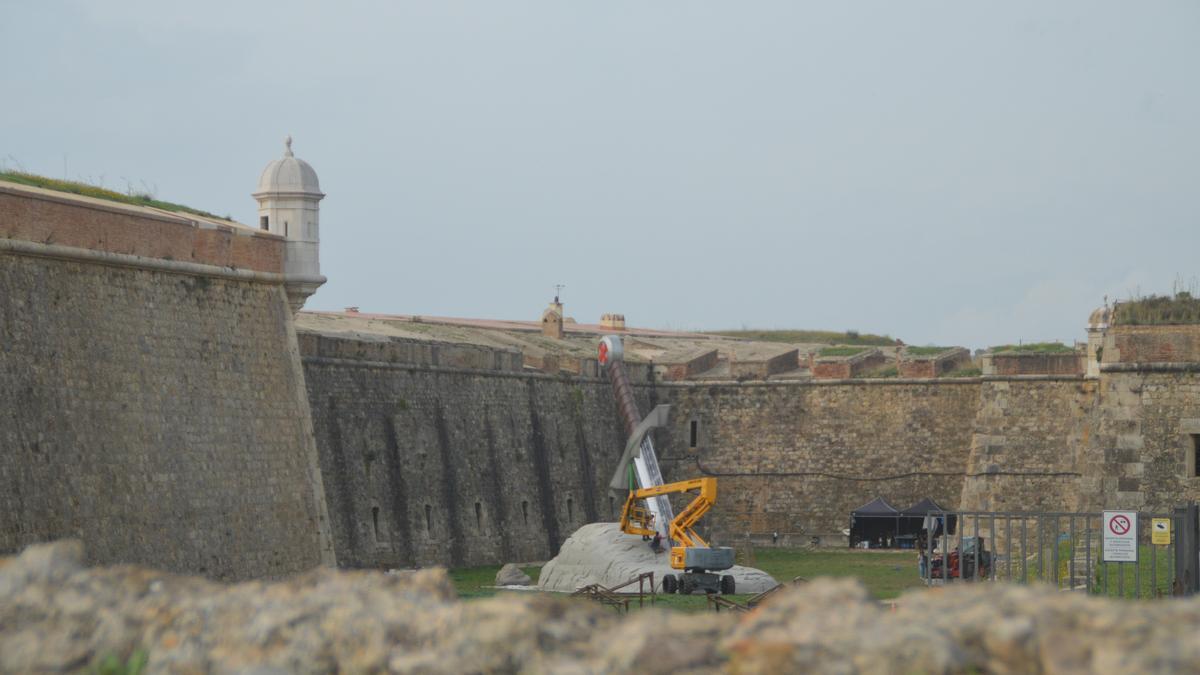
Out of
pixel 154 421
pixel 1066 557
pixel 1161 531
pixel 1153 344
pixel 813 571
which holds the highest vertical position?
pixel 154 421

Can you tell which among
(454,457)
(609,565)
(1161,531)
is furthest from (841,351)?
(1161,531)

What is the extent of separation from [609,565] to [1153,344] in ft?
32.8

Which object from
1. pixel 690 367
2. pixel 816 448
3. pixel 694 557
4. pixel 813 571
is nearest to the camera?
pixel 694 557

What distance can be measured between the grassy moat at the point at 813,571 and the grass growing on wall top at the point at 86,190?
7.20 meters

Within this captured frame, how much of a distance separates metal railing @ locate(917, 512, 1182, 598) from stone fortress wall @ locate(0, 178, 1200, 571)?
1.20 m

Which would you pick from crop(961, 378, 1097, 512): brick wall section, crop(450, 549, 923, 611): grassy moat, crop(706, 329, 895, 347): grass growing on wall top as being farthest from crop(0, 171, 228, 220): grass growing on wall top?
crop(706, 329, 895, 347): grass growing on wall top

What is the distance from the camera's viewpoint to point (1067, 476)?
126 feet

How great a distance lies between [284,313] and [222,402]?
2.60 m

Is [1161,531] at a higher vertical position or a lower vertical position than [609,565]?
higher

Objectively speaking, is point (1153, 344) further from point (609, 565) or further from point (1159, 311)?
point (609, 565)

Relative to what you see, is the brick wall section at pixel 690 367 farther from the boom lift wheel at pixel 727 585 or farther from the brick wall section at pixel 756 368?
the boom lift wheel at pixel 727 585

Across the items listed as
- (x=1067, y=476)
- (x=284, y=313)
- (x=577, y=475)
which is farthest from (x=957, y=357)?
(x=284, y=313)

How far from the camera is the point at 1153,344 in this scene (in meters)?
31.4

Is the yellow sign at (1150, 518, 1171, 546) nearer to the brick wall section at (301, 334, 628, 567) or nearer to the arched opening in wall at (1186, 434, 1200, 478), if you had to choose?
the arched opening in wall at (1186, 434, 1200, 478)
